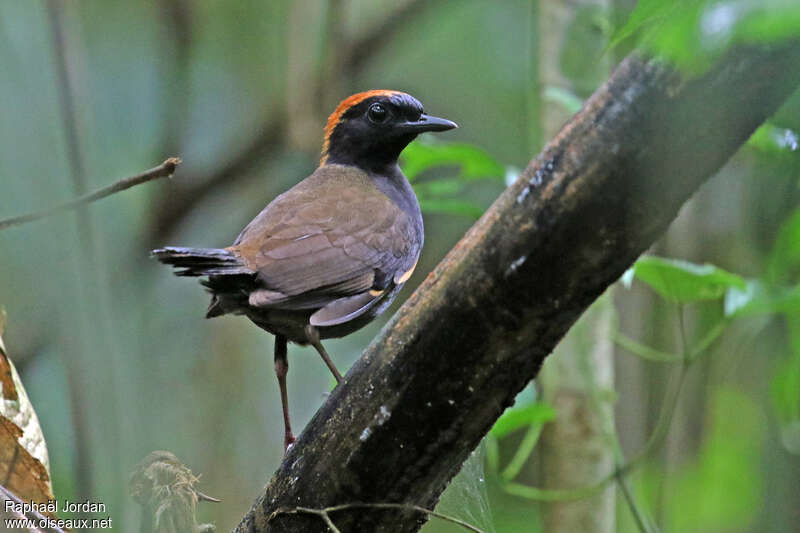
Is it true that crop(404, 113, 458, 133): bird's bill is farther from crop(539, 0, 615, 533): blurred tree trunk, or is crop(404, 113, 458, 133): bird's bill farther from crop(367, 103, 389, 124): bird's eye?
crop(539, 0, 615, 533): blurred tree trunk

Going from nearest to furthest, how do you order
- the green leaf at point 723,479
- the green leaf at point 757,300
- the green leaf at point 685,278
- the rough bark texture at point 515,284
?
the rough bark texture at point 515,284 < the green leaf at point 685,278 < the green leaf at point 757,300 < the green leaf at point 723,479

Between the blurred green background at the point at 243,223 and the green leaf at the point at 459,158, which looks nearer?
the green leaf at the point at 459,158

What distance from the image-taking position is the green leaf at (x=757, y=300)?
2.93 m

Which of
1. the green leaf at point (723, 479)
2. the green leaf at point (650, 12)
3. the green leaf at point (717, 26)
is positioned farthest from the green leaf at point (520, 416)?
the green leaf at point (723, 479)

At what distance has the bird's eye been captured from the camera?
3.53 meters

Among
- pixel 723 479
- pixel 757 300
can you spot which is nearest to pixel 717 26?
pixel 757 300

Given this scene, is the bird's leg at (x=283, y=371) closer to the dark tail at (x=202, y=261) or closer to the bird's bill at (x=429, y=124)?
the dark tail at (x=202, y=261)

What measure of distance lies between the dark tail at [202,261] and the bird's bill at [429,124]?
115 cm

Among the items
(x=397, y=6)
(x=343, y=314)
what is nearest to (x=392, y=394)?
(x=343, y=314)

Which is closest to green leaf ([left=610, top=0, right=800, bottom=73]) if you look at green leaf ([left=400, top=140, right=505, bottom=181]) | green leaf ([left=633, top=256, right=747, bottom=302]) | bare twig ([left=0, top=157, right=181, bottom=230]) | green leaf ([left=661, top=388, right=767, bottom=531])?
bare twig ([left=0, top=157, right=181, bottom=230])

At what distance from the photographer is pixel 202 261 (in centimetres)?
244

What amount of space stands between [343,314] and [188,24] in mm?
4402

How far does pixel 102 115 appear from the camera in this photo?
6.27m

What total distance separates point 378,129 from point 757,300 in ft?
5.29
